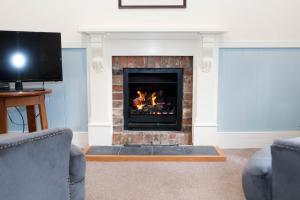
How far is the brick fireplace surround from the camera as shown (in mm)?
3361

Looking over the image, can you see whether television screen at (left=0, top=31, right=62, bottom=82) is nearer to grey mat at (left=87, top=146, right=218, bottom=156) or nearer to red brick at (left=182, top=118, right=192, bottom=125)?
grey mat at (left=87, top=146, right=218, bottom=156)

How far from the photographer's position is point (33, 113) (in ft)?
10.3

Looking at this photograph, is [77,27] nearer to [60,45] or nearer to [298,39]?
[60,45]

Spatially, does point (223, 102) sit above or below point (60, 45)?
below

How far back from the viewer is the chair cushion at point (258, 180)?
4.95ft

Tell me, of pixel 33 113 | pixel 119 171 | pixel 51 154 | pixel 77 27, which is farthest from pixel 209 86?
pixel 51 154

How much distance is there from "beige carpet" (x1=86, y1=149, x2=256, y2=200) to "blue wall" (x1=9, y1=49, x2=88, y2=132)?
0.70 meters

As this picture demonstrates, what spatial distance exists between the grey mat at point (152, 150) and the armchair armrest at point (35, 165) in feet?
5.09

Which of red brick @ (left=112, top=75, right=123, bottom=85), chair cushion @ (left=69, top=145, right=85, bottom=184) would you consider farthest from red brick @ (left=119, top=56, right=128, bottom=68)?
chair cushion @ (left=69, top=145, right=85, bottom=184)

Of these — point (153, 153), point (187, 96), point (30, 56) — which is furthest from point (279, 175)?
point (30, 56)

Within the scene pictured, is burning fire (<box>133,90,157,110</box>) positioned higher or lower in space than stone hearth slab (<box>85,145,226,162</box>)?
higher

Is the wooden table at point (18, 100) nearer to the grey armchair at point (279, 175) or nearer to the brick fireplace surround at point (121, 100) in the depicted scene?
the brick fireplace surround at point (121, 100)

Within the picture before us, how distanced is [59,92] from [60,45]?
1.87 ft

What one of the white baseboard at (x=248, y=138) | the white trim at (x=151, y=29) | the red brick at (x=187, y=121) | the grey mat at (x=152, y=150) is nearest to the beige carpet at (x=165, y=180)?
the grey mat at (x=152, y=150)
